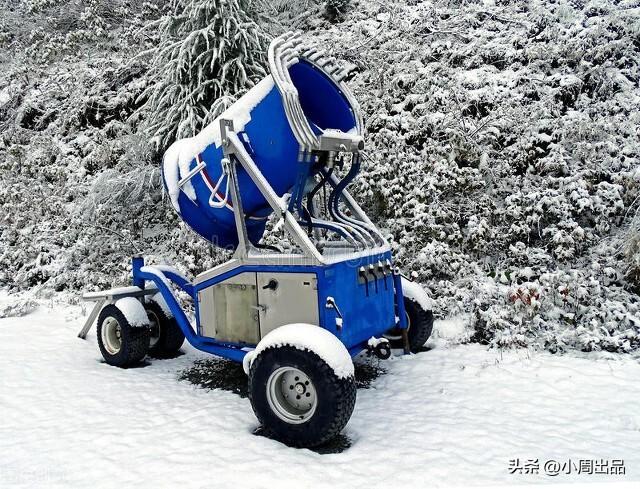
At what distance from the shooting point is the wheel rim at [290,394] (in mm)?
3684

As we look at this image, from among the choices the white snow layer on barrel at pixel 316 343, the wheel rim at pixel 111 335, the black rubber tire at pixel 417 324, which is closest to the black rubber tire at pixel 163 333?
the wheel rim at pixel 111 335

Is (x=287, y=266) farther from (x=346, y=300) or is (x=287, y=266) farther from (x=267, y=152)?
(x=267, y=152)

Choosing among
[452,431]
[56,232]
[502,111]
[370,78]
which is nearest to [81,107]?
[56,232]

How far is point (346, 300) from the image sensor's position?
420cm

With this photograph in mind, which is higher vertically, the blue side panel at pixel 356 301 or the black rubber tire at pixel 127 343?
the blue side panel at pixel 356 301

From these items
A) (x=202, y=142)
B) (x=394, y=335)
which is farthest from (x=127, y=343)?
(x=394, y=335)

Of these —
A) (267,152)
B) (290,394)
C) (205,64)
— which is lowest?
(290,394)

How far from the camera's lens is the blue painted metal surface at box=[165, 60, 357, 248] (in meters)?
4.30

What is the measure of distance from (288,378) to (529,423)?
1.86 metres

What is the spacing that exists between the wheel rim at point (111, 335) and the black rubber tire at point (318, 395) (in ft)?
8.32

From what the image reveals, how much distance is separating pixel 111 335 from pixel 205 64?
4.89 meters

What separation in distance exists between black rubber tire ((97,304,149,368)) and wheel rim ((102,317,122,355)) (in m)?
0.06

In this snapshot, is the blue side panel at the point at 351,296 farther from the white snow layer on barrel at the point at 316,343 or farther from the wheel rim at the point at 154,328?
the wheel rim at the point at 154,328

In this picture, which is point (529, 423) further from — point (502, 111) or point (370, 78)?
point (370, 78)
